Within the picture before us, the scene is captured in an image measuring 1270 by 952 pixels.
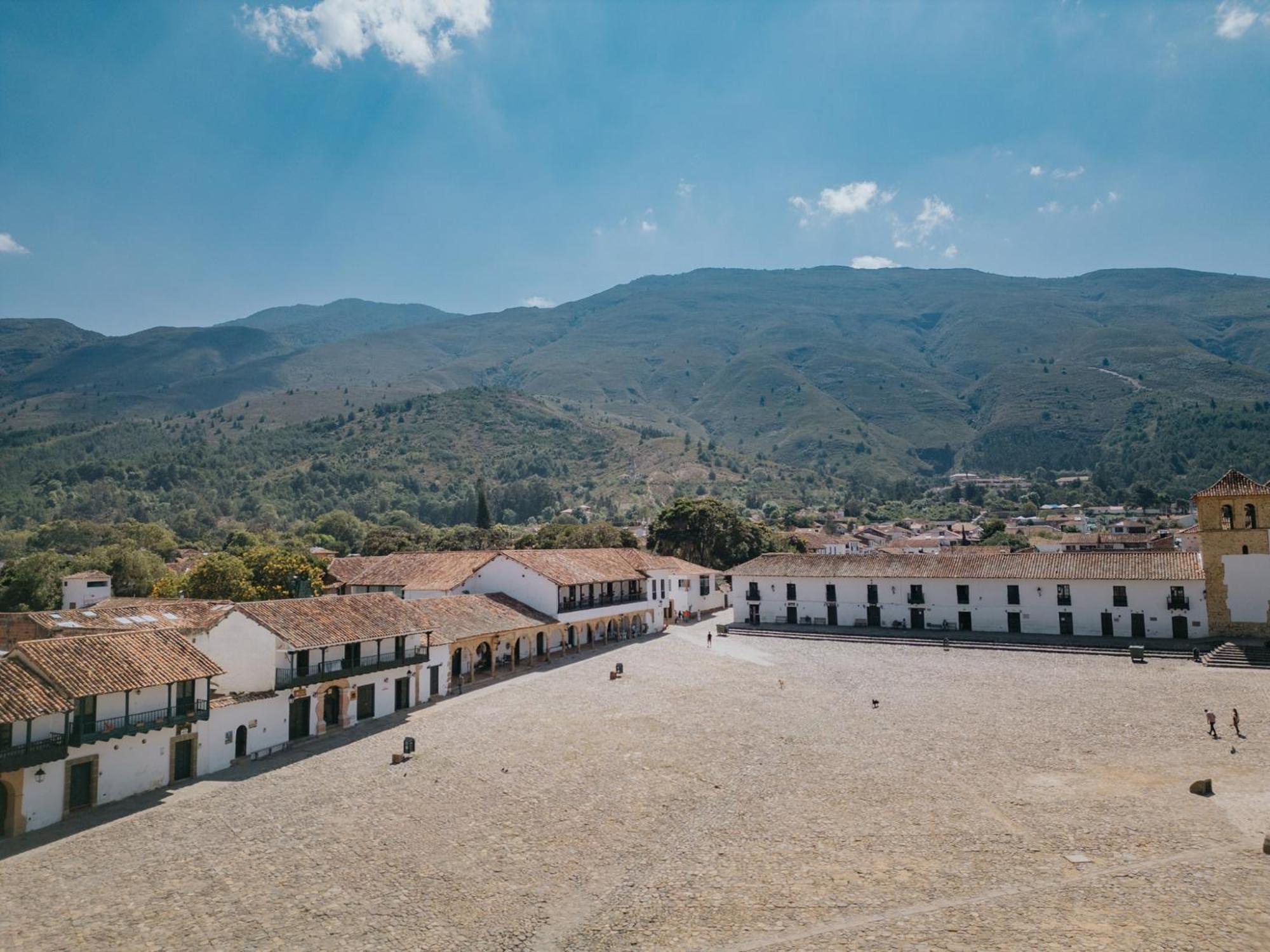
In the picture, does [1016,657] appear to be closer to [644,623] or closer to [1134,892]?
[644,623]

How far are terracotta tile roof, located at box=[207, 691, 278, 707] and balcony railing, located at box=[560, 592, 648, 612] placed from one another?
1799 cm

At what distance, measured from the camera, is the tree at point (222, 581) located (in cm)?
4366

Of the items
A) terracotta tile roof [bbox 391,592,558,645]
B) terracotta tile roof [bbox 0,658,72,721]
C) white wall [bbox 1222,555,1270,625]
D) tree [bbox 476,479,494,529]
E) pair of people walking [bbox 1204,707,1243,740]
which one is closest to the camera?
terracotta tile roof [bbox 0,658,72,721]

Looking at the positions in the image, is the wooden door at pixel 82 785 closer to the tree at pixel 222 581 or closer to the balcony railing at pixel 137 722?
the balcony railing at pixel 137 722

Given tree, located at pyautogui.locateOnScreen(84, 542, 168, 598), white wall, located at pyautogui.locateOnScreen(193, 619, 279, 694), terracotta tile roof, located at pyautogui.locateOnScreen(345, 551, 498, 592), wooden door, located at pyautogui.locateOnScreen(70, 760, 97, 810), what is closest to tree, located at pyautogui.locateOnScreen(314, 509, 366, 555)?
tree, located at pyautogui.locateOnScreen(84, 542, 168, 598)

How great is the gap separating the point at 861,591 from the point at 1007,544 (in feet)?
181

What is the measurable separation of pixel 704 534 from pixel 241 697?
44835mm

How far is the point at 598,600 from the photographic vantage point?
1677 inches

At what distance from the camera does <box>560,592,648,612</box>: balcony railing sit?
131 ft

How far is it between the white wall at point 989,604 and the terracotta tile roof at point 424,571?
17312 mm

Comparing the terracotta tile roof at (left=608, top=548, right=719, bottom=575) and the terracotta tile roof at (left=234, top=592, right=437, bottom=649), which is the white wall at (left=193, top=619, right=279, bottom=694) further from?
the terracotta tile roof at (left=608, top=548, right=719, bottom=575)

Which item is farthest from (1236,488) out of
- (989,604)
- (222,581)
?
(222,581)

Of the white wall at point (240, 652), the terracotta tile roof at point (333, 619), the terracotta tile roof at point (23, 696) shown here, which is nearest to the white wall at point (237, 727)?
the white wall at point (240, 652)

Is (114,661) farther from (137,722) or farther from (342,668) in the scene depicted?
(342,668)
